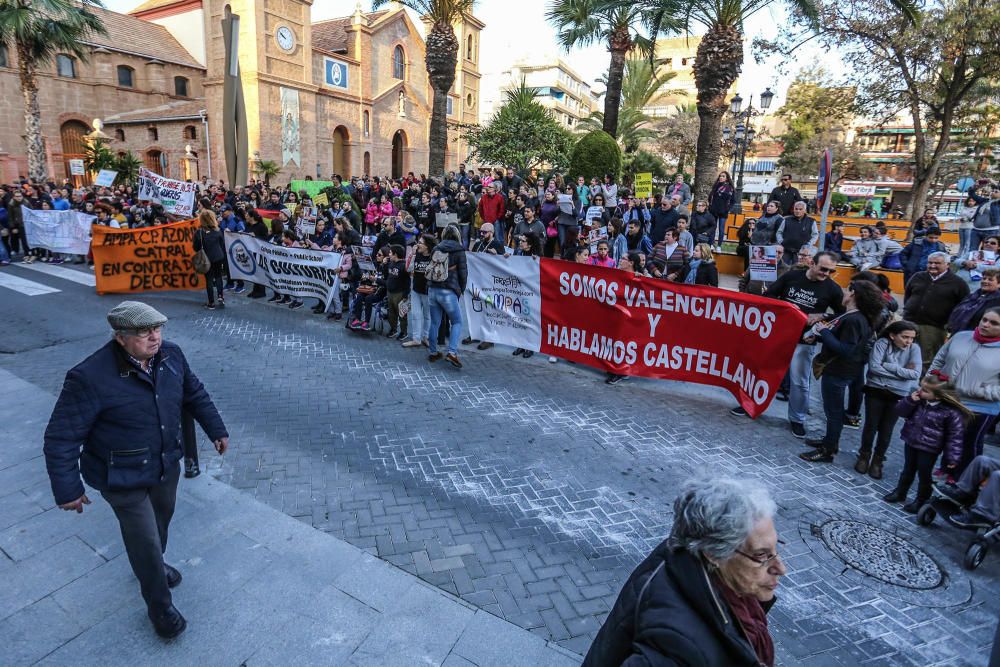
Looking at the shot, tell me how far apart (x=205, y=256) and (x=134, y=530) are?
8.83 metres

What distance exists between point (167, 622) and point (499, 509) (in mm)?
2403

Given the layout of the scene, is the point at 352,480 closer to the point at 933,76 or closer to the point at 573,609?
the point at 573,609

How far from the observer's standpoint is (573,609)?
3684 millimetres

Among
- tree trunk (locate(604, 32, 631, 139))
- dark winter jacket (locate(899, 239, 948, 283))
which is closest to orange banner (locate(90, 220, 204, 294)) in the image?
dark winter jacket (locate(899, 239, 948, 283))

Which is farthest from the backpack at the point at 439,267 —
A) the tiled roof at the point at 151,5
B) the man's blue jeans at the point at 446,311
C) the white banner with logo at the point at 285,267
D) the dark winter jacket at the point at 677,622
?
the tiled roof at the point at 151,5

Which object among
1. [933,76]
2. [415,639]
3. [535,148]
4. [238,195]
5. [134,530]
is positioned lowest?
[415,639]

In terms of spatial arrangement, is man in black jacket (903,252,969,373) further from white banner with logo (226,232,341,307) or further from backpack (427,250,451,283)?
white banner with logo (226,232,341,307)

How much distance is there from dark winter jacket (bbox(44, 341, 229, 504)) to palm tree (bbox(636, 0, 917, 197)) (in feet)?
51.6

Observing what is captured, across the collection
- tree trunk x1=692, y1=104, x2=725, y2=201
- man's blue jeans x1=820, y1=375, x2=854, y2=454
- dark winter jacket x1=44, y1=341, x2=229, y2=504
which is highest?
tree trunk x1=692, y1=104, x2=725, y2=201

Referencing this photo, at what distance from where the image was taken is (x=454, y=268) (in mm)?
8328

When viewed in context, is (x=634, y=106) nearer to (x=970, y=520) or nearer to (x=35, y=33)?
(x=35, y=33)

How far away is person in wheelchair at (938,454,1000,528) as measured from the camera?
13.8 feet

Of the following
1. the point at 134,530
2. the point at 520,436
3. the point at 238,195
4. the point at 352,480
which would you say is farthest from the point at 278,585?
the point at 238,195

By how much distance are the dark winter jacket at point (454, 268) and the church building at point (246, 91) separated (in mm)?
24064
